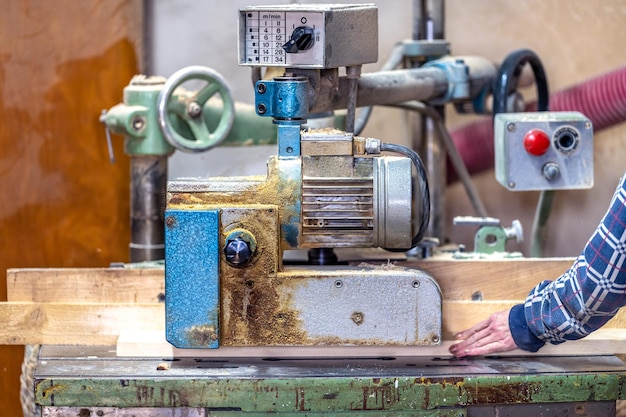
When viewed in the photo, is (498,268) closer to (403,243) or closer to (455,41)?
(403,243)

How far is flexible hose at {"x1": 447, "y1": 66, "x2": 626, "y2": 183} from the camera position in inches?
125

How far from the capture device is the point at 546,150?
8.37ft

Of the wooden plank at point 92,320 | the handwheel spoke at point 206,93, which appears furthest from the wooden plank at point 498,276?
the handwheel spoke at point 206,93

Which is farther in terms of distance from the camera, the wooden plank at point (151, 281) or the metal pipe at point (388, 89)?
the wooden plank at point (151, 281)

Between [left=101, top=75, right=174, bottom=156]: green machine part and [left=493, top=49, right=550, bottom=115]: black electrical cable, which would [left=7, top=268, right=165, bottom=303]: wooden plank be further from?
[left=493, top=49, right=550, bottom=115]: black electrical cable

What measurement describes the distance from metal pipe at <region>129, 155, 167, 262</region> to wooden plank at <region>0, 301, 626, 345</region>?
1.57 feet

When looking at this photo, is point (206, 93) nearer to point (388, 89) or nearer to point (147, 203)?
point (147, 203)

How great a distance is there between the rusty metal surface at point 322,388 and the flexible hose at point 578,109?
1.41 m

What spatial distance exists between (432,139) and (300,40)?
111 cm

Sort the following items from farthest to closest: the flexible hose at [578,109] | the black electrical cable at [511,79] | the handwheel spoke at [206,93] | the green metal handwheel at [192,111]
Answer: the flexible hose at [578,109] → the black electrical cable at [511,79] → the handwheel spoke at [206,93] → the green metal handwheel at [192,111]

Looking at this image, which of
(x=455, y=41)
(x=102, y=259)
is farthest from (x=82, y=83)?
(x=455, y=41)

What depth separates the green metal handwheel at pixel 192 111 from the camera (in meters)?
2.39

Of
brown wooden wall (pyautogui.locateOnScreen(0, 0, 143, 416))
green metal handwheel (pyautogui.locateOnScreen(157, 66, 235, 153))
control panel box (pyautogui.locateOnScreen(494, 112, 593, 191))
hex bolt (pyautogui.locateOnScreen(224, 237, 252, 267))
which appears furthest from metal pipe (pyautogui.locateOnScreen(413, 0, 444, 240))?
hex bolt (pyautogui.locateOnScreen(224, 237, 252, 267))

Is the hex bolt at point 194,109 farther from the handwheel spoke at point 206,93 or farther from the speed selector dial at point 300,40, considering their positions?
the speed selector dial at point 300,40
